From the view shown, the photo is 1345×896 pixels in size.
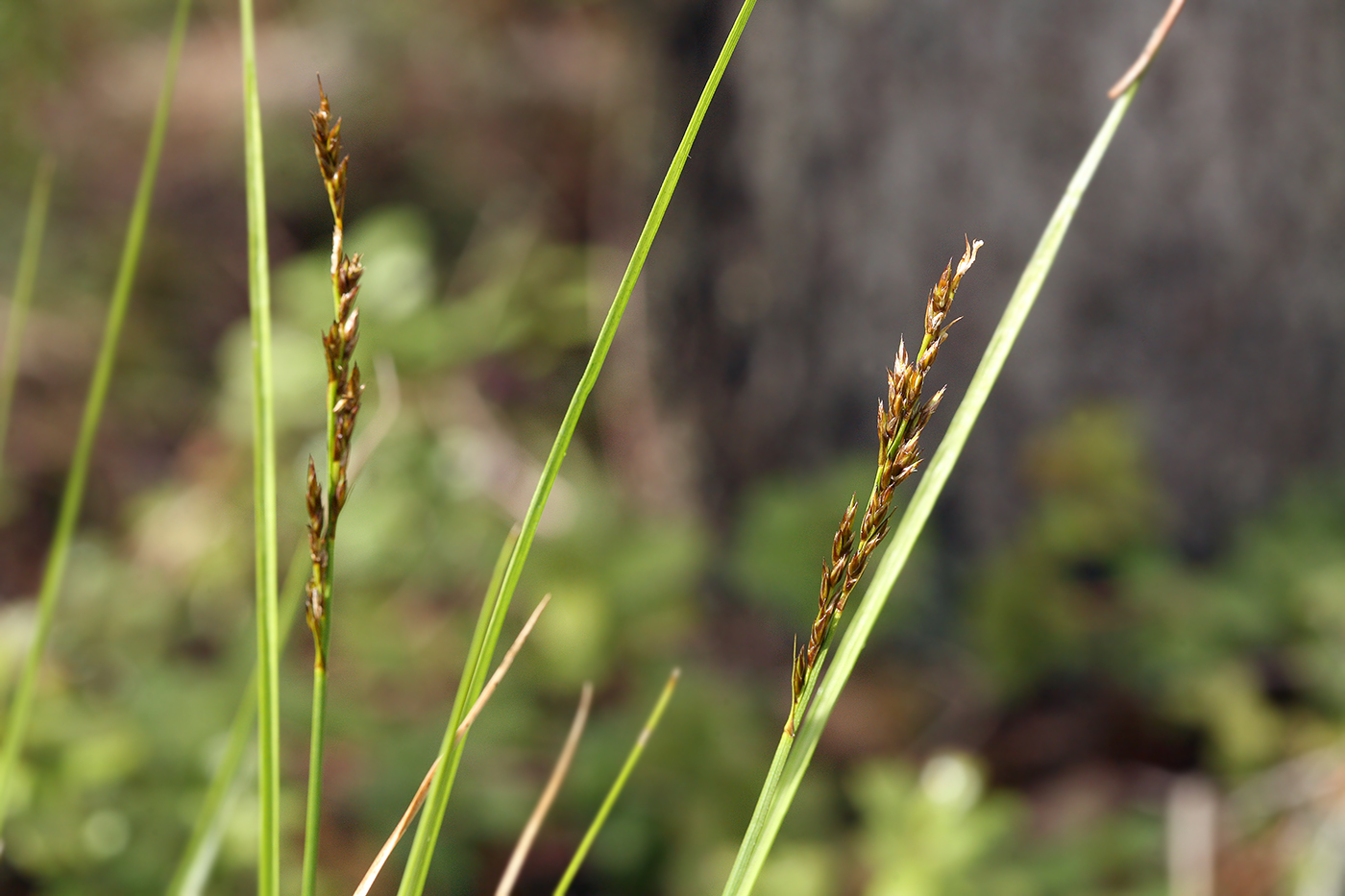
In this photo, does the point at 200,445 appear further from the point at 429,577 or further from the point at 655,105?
the point at 655,105

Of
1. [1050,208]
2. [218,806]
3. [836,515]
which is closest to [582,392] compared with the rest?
[218,806]

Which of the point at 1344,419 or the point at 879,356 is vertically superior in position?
the point at 879,356

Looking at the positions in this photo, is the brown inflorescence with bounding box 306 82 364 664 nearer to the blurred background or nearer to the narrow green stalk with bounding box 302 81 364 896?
the narrow green stalk with bounding box 302 81 364 896

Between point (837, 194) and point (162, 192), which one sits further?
point (162, 192)

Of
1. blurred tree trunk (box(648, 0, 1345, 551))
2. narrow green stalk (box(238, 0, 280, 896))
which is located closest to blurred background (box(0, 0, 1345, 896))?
blurred tree trunk (box(648, 0, 1345, 551))

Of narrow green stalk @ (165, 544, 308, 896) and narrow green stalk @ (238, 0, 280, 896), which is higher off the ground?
narrow green stalk @ (238, 0, 280, 896)

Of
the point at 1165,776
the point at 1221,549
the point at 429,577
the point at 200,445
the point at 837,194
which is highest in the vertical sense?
the point at 837,194

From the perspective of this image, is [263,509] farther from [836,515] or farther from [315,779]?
[836,515]

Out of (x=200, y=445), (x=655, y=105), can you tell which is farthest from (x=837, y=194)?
(x=200, y=445)

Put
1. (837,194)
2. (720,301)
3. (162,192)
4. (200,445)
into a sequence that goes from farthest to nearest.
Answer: (162,192), (200,445), (720,301), (837,194)
